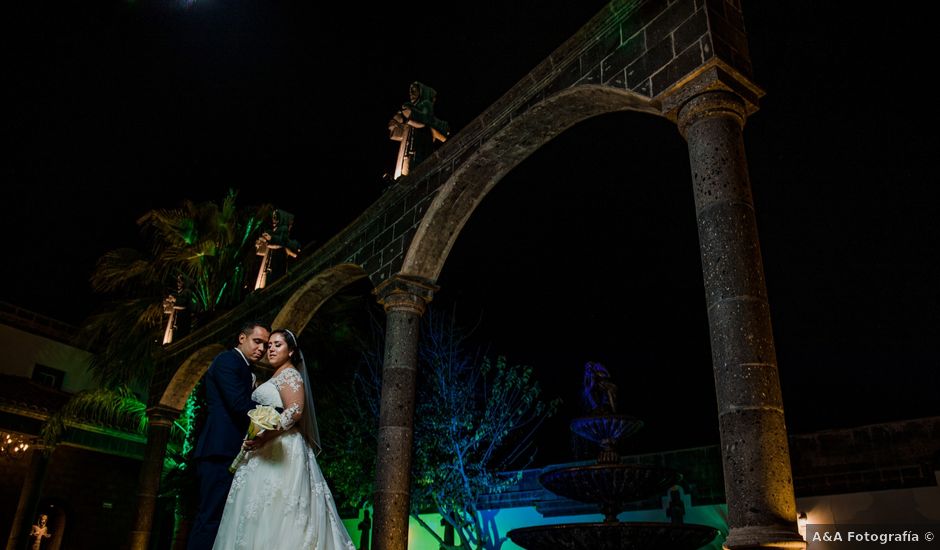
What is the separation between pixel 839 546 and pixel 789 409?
8.20 m

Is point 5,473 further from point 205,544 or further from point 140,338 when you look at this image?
point 205,544

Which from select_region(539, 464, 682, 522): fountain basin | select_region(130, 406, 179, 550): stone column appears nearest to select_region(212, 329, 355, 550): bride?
select_region(539, 464, 682, 522): fountain basin

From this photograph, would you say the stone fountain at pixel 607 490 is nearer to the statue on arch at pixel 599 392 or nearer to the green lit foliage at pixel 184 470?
the statue on arch at pixel 599 392

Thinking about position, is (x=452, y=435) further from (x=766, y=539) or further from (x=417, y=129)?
(x=766, y=539)

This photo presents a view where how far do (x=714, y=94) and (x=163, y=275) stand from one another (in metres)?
13.0

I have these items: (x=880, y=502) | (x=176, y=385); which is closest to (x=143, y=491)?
(x=176, y=385)

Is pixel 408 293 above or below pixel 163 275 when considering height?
below

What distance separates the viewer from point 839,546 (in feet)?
25.2

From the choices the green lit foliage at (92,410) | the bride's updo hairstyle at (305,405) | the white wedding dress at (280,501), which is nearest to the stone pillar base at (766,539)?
the white wedding dress at (280,501)

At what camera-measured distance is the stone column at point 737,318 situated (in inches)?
123

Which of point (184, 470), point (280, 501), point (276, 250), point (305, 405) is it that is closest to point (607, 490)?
point (305, 405)

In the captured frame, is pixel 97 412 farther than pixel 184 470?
Yes

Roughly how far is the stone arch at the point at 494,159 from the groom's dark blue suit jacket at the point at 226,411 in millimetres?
3122

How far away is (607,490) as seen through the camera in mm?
5891
